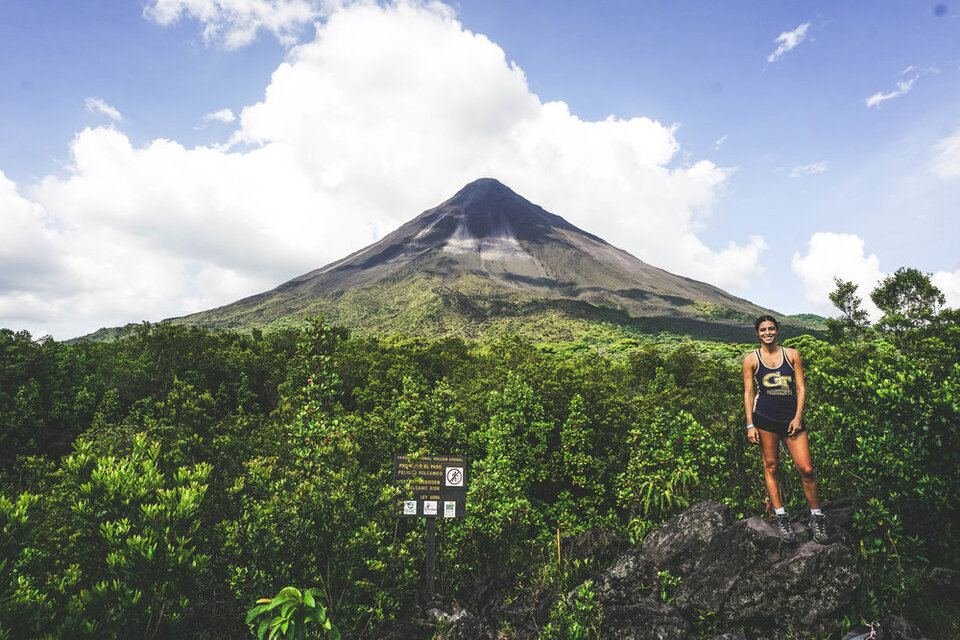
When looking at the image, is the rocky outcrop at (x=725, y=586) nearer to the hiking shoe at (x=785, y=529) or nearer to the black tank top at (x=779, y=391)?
the hiking shoe at (x=785, y=529)

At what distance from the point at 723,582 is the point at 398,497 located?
5485 mm

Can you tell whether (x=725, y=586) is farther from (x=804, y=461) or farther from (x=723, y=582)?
(x=804, y=461)

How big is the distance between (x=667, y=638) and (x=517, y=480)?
213 inches

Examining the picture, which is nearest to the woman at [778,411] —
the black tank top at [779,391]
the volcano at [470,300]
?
the black tank top at [779,391]

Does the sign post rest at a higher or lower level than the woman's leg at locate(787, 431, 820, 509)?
lower

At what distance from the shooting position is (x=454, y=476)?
30.9 ft

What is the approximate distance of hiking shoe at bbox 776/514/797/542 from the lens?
6188 mm

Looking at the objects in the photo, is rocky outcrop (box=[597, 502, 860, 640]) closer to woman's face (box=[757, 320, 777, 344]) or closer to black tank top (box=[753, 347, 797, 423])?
black tank top (box=[753, 347, 797, 423])

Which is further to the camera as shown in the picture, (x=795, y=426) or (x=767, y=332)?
(x=767, y=332)

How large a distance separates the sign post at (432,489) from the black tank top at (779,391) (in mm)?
5566

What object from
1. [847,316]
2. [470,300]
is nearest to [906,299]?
[847,316]

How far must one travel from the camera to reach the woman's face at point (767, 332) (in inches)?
240

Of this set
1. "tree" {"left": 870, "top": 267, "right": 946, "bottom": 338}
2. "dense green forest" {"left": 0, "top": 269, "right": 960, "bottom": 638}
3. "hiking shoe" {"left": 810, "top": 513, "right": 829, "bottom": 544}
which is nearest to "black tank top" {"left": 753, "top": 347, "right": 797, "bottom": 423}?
"dense green forest" {"left": 0, "top": 269, "right": 960, "bottom": 638}

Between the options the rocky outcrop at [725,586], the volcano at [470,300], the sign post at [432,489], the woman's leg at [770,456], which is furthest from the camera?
the volcano at [470,300]
